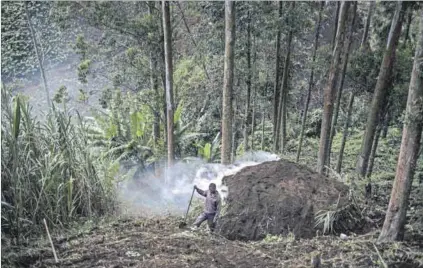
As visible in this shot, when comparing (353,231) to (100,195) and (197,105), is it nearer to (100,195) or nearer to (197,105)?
(100,195)

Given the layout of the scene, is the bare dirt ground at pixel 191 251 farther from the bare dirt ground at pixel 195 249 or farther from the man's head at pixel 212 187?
the man's head at pixel 212 187

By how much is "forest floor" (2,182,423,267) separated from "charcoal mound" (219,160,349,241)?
0.21 metres

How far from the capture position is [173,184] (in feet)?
29.9

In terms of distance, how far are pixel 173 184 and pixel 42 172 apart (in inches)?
188

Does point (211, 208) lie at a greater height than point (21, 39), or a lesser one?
lesser

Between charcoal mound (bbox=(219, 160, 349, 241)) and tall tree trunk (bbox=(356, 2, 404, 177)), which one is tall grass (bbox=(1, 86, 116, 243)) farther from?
tall tree trunk (bbox=(356, 2, 404, 177))

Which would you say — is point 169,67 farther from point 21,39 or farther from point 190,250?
point 21,39

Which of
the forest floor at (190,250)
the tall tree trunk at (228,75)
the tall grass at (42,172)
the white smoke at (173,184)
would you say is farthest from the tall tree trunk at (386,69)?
the tall grass at (42,172)

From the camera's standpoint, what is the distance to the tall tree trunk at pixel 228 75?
7.13 m

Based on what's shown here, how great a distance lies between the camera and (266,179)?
626 centimetres

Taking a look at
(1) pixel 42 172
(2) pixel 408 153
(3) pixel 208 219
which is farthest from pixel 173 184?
(2) pixel 408 153

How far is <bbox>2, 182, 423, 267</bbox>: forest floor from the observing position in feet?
13.1

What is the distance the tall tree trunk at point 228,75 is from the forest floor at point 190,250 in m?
2.55

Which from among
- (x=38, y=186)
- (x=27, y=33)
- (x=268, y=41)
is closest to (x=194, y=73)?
(x=268, y=41)
